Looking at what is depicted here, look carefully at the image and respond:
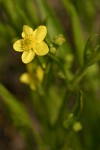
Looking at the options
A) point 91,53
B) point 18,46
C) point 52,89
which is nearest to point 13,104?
point 18,46

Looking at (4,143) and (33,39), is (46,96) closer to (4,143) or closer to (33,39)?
(33,39)

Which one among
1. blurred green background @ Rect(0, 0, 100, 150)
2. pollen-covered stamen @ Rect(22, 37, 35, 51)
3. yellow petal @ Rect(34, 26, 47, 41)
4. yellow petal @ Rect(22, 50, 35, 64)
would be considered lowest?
blurred green background @ Rect(0, 0, 100, 150)

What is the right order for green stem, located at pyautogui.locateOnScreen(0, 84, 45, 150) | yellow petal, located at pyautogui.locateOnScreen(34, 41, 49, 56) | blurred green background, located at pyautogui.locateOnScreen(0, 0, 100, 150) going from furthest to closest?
blurred green background, located at pyautogui.locateOnScreen(0, 0, 100, 150)
green stem, located at pyautogui.locateOnScreen(0, 84, 45, 150)
yellow petal, located at pyautogui.locateOnScreen(34, 41, 49, 56)

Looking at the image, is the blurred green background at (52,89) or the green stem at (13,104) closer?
the green stem at (13,104)

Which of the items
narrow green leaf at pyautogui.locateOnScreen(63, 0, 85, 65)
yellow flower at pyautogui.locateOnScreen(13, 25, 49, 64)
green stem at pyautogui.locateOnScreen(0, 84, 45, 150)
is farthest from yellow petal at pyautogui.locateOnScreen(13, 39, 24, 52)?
narrow green leaf at pyautogui.locateOnScreen(63, 0, 85, 65)

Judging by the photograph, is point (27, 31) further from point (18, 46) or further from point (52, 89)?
point (52, 89)

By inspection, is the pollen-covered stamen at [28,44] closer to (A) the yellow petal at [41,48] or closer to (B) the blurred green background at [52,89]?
(A) the yellow petal at [41,48]

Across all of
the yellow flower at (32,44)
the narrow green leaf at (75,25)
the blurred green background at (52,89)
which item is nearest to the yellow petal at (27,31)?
the yellow flower at (32,44)

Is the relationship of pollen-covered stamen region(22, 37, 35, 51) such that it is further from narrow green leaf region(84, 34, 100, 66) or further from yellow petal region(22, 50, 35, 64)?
narrow green leaf region(84, 34, 100, 66)
